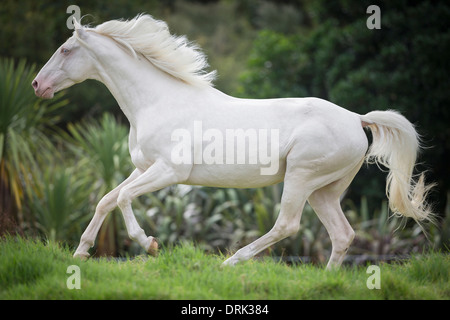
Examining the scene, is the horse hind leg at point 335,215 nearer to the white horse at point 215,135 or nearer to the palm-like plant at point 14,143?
the white horse at point 215,135

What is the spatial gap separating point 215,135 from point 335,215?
1340 millimetres

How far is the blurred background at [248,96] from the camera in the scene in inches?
344

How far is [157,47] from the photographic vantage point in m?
5.26

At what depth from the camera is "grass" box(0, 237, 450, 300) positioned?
4.05 metres

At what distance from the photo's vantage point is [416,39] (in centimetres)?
1211

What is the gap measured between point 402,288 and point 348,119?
1.51m

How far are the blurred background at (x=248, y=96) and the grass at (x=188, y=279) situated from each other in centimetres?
66

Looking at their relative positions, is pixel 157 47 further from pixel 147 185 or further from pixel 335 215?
pixel 335 215

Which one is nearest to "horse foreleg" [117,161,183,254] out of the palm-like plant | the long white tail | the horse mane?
the horse mane

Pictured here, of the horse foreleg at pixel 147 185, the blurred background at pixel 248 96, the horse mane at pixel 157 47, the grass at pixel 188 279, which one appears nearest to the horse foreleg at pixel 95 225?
the grass at pixel 188 279

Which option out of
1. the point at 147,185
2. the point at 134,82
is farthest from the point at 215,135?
the point at 134,82

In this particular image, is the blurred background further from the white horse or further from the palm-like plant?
the white horse
